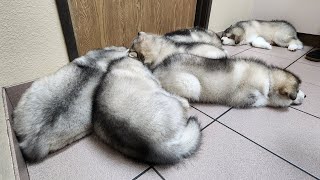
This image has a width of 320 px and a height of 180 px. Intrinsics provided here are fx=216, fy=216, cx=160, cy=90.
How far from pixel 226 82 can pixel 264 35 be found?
5.11ft

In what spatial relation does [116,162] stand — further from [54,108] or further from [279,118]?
[279,118]

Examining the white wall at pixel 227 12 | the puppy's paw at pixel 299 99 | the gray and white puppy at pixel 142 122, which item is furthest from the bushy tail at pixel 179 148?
the white wall at pixel 227 12

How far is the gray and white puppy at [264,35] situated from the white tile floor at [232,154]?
3.93ft

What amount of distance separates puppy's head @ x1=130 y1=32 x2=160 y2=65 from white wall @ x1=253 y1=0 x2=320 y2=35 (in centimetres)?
182

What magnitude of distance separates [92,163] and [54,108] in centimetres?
29

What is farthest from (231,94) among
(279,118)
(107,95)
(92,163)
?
(92,163)

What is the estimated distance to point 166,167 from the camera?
3.00ft

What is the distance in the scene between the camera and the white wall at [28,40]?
45.5 inches

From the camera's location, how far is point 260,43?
2.34 meters

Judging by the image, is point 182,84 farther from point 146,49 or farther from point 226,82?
point 146,49

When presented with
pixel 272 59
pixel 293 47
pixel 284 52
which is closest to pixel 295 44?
pixel 293 47

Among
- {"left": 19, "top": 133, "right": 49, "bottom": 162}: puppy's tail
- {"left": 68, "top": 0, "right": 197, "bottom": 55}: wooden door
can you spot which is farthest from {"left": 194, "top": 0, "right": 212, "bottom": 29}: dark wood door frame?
{"left": 19, "top": 133, "right": 49, "bottom": 162}: puppy's tail

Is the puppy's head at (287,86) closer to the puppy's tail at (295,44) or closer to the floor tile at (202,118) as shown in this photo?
the floor tile at (202,118)

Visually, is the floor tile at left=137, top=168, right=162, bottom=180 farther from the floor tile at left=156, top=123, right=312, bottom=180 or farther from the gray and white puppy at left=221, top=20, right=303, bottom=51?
the gray and white puppy at left=221, top=20, right=303, bottom=51
